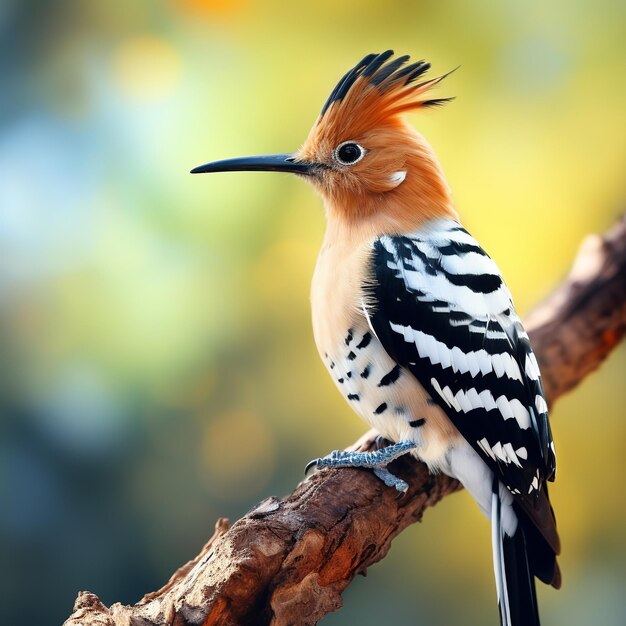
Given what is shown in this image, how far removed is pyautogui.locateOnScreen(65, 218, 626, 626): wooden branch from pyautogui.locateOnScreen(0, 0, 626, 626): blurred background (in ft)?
2.04

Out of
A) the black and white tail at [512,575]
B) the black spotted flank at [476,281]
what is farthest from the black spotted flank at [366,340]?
the black and white tail at [512,575]

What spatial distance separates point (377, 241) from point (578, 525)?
1196mm

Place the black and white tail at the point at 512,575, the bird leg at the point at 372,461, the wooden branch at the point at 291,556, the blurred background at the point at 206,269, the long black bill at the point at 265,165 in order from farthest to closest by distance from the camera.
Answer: the blurred background at the point at 206,269, the long black bill at the point at 265,165, the bird leg at the point at 372,461, the black and white tail at the point at 512,575, the wooden branch at the point at 291,556

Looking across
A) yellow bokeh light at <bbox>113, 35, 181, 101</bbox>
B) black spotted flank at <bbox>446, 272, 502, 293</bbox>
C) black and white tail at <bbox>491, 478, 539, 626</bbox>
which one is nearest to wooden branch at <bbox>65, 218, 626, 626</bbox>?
black and white tail at <bbox>491, 478, 539, 626</bbox>

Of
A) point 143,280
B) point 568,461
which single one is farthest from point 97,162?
point 568,461

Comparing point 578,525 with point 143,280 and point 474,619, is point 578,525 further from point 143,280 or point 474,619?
point 143,280

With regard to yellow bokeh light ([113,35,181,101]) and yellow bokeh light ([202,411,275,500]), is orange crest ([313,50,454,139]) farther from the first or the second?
yellow bokeh light ([202,411,275,500])

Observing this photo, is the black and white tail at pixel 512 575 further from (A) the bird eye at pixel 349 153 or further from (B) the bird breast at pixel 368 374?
(A) the bird eye at pixel 349 153

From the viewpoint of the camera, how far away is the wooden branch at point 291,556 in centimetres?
101

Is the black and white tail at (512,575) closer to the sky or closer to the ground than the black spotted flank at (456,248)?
closer to the ground

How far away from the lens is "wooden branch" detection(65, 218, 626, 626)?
1.01m

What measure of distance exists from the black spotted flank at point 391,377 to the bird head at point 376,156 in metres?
0.26

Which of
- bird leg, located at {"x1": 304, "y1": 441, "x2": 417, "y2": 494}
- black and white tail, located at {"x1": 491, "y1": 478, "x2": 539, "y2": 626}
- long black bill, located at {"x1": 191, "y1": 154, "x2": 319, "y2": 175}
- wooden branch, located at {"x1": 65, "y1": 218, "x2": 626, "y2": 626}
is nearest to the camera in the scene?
wooden branch, located at {"x1": 65, "y1": 218, "x2": 626, "y2": 626}

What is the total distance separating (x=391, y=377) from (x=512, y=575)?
364 mm
